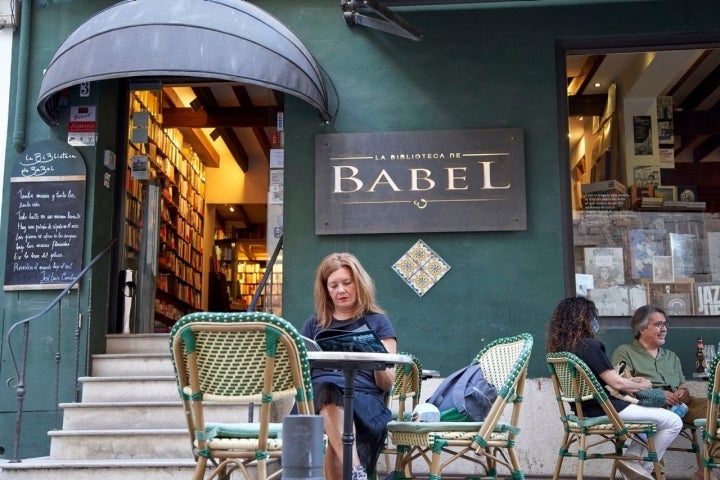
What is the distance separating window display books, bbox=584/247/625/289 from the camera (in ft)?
21.7

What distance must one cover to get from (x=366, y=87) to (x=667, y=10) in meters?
2.26

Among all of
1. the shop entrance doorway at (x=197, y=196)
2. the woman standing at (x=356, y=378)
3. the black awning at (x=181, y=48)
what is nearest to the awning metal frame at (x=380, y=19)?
A: the black awning at (x=181, y=48)

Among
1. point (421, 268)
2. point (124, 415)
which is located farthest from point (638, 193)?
point (124, 415)

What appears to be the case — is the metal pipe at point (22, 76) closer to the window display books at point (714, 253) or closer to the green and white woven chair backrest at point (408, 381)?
the green and white woven chair backrest at point (408, 381)

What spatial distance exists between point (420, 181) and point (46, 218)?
268 cm

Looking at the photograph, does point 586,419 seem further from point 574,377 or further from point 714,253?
point 714,253

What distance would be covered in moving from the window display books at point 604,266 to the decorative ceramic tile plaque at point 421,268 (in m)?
→ 1.08

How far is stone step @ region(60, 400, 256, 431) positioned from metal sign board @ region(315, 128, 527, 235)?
1.64 meters

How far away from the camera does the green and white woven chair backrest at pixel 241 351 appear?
3068 mm

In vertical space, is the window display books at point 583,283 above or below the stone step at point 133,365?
above

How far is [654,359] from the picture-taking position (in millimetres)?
5426

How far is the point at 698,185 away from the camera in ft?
22.6

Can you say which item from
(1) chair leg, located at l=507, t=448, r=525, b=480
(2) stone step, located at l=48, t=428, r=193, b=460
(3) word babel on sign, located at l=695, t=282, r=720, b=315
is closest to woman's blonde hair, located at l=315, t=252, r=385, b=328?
(1) chair leg, located at l=507, t=448, r=525, b=480

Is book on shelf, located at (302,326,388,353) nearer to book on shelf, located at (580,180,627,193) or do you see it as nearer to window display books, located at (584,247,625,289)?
window display books, located at (584,247,625,289)
